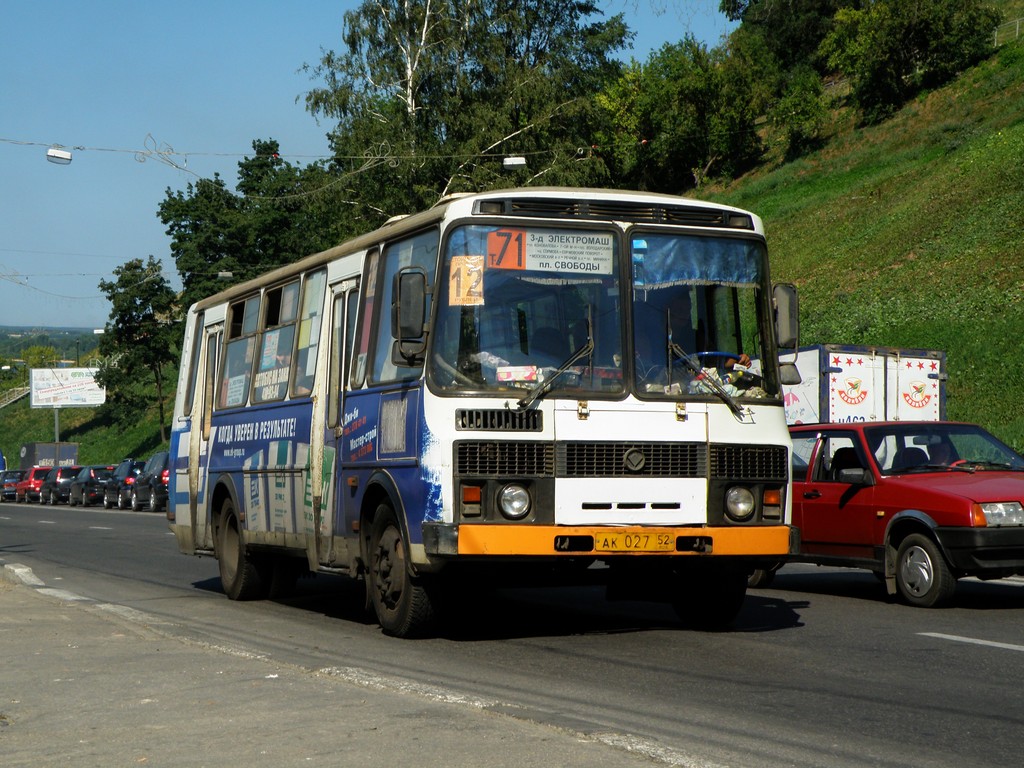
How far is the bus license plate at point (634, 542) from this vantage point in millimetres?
9781

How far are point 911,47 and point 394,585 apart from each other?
213ft

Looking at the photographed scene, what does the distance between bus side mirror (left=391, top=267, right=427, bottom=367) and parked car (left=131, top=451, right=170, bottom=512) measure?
123ft

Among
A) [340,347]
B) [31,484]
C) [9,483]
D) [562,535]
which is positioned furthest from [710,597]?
[9,483]

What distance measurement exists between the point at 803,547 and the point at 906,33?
60777 millimetres

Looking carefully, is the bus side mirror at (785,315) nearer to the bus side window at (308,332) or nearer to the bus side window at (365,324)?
the bus side window at (365,324)

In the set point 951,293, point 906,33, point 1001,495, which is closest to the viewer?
point 1001,495

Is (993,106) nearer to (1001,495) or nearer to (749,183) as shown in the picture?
(749,183)

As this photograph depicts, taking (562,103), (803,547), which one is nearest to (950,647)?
(803,547)

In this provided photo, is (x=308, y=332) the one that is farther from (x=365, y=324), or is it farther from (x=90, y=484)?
(x=90, y=484)

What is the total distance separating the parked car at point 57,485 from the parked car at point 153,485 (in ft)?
38.5

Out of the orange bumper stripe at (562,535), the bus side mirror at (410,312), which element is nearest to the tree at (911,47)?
the orange bumper stripe at (562,535)

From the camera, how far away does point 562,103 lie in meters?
50.9

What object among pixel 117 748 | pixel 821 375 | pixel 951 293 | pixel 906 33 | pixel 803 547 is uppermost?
pixel 906 33

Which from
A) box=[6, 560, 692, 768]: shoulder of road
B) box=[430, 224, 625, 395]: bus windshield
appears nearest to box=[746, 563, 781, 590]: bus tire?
box=[430, 224, 625, 395]: bus windshield
